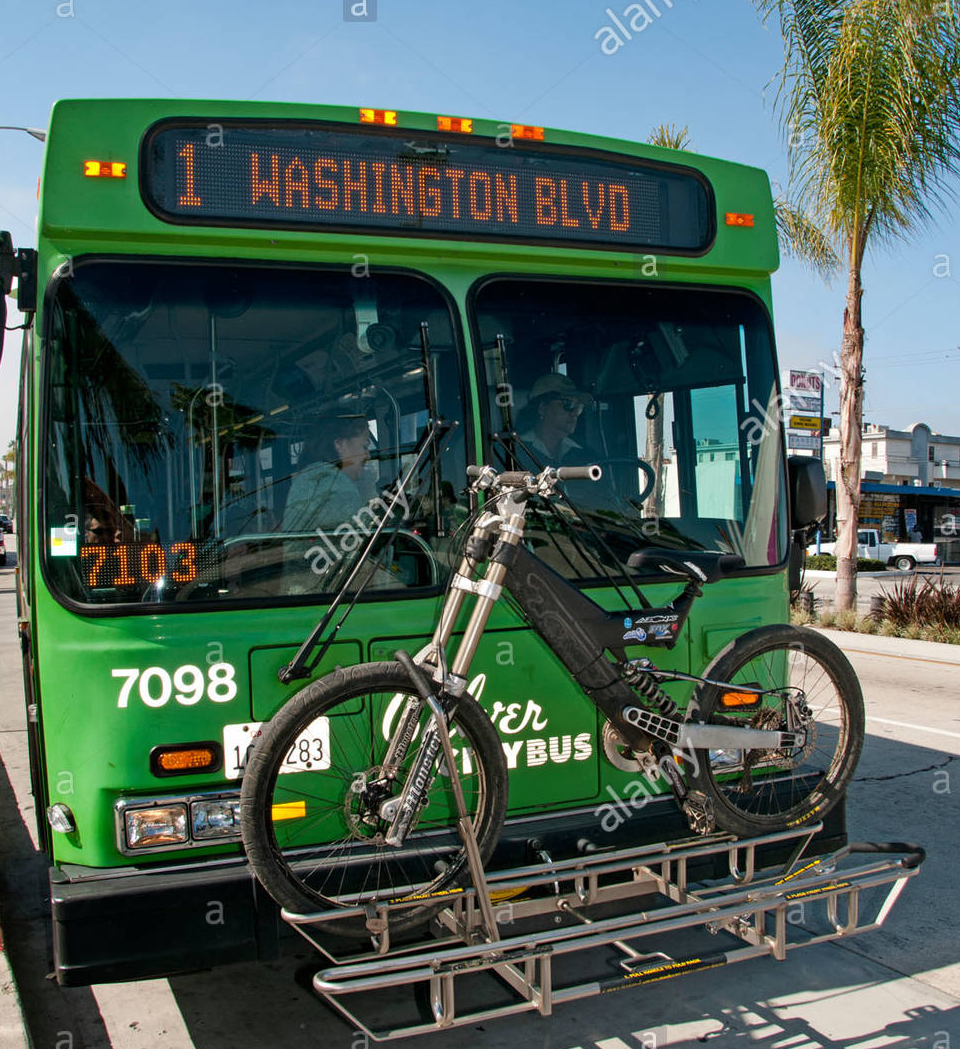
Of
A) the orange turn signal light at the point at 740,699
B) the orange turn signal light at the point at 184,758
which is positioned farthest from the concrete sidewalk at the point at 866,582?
the orange turn signal light at the point at 184,758

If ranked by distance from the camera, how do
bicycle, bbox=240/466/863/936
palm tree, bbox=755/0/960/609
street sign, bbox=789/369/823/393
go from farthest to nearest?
street sign, bbox=789/369/823/393 → palm tree, bbox=755/0/960/609 → bicycle, bbox=240/466/863/936

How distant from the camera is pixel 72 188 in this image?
10.8 ft

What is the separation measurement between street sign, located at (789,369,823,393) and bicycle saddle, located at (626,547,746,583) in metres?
14.7

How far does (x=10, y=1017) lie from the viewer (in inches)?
138

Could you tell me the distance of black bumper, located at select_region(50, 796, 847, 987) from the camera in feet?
9.89

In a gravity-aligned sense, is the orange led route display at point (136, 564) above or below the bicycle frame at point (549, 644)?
above

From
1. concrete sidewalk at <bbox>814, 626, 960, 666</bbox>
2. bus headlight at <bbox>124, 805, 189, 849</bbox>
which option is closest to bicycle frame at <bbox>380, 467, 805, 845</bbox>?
bus headlight at <bbox>124, 805, 189, 849</bbox>

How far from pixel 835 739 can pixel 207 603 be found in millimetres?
2552

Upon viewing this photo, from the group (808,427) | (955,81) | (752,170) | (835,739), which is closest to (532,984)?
(835,739)

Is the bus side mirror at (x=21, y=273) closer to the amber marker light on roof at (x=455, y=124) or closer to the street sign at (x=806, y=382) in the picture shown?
the amber marker light on roof at (x=455, y=124)

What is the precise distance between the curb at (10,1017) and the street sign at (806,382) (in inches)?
637

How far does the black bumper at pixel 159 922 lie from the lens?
9.89 feet

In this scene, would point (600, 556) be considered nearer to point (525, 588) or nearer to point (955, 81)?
point (525, 588)

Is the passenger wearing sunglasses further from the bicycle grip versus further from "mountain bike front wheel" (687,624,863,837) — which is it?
"mountain bike front wheel" (687,624,863,837)
